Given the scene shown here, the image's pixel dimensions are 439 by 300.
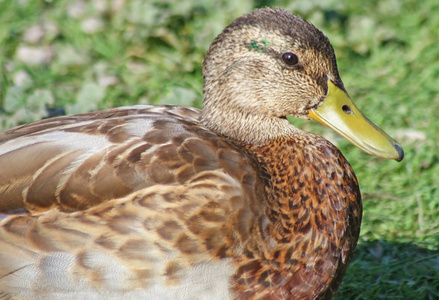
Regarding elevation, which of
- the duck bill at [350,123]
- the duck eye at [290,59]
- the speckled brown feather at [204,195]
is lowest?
the speckled brown feather at [204,195]

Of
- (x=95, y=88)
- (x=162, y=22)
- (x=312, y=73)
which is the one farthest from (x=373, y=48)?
(x=312, y=73)

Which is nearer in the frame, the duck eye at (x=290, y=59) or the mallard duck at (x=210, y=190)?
the mallard duck at (x=210, y=190)

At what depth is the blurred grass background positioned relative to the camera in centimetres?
463

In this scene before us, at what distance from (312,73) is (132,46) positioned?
2539mm

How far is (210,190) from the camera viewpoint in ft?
10.1

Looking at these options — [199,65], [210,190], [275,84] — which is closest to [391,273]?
[275,84]

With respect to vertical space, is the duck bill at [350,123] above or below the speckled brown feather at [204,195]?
above

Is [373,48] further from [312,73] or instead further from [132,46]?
[312,73]

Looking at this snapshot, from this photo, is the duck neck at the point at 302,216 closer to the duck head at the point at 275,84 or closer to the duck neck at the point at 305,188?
the duck neck at the point at 305,188

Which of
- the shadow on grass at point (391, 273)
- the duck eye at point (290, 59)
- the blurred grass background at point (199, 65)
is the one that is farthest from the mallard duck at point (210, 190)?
the blurred grass background at point (199, 65)

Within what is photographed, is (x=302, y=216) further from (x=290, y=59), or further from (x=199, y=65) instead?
(x=199, y=65)

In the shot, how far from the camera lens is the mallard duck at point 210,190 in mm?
3020

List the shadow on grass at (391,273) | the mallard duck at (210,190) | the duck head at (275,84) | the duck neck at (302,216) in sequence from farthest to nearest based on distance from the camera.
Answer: the shadow on grass at (391,273) → the duck head at (275,84) → the duck neck at (302,216) → the mallard duck at (210,190)

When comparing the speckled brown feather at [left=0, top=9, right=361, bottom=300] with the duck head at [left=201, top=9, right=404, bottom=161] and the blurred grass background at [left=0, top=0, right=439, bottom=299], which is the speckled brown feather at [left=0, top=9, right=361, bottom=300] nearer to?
the duck head at [left=201, top=9, right=404, bottom=161]
